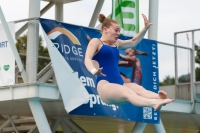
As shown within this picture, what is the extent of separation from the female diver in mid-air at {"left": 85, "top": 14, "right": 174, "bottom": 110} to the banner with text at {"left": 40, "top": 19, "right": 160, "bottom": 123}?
495 centimetres

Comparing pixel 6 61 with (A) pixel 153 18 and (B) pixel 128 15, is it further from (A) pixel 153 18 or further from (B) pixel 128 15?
(A) pixel 153 18

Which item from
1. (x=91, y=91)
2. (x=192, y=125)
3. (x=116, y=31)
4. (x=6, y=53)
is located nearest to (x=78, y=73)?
(x=91, y=91)

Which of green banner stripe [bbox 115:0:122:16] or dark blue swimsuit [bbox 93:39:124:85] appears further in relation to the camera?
green banner stripe [bbox 115:0:122:16]

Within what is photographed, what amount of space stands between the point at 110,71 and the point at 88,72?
5.77 m

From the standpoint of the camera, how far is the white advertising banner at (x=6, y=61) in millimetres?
15711

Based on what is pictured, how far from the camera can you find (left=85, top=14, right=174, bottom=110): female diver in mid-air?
9672 mm

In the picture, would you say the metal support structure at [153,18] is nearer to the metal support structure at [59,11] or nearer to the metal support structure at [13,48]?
the metal support structure at [13,48]

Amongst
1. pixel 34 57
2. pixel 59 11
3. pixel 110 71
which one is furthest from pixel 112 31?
pixel 59 11

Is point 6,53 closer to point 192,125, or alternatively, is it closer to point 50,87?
Answer: point 50,87

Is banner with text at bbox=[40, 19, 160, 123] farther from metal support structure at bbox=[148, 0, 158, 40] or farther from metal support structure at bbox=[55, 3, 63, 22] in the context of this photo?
metal support structure at bbox=[55, 3, 63, 22]

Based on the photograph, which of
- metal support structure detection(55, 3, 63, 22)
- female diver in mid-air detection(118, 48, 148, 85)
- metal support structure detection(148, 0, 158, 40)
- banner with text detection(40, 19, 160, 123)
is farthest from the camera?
metal support structure detection(55, 3, 63, 22)

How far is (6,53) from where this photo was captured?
15.8m

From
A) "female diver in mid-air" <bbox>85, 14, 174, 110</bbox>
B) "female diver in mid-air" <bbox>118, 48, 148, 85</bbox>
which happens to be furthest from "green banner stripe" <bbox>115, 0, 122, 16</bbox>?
"female diver in mid-air" <bbox>85, 14, 174, 110</bbox>

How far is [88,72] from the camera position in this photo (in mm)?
15969
